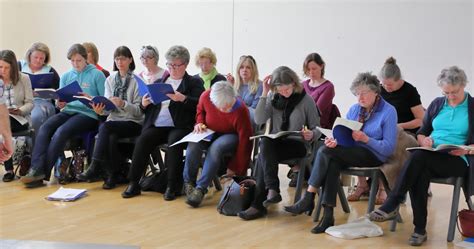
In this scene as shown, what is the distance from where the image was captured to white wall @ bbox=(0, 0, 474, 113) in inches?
276

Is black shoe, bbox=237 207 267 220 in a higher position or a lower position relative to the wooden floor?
higher

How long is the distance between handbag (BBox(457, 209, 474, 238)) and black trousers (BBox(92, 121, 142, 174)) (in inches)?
104

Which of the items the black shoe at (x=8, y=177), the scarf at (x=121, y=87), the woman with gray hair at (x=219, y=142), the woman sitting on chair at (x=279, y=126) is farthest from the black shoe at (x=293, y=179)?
the black shoe at (x=8, y=177)

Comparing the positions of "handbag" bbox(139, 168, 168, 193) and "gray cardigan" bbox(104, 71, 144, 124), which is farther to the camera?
"gray cardigan" bbox(104, 71, 144, 124)

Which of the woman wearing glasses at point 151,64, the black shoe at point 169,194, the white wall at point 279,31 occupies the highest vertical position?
the white wall at point 279,31

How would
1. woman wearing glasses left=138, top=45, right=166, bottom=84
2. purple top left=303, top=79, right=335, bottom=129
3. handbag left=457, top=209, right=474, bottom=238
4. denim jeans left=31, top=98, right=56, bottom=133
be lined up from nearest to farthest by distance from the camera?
handbag left=457, top=209, right=474, bottom=238, purple top left=303, top=79, right=335, bottom=129, woman wearing glasses left=138, top=45, right=166, bottom=84, denim jeans left=31, top=98, right=56, bottom=133

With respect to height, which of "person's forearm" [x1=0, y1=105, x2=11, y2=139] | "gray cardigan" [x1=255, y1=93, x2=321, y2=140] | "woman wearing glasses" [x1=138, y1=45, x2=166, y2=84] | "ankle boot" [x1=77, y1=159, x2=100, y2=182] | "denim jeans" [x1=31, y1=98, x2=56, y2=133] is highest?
"woman wearing glasses" [x1=138, y1=45, x2=166, y2=84]

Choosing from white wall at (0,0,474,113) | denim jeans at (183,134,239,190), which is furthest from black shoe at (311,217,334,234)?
white wall at (0,0,474,113)

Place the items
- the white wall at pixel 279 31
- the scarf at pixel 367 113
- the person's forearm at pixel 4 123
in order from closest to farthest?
1. the person's forearm at pixel 4 123
2. the scarf at pixel 367 113
3. the white wall at pixel 279 31

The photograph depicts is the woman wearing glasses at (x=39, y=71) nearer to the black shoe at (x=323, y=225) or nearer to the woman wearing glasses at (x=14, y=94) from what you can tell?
the woman wearing glasses at (x=14, y=94)

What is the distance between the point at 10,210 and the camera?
4.43 meters

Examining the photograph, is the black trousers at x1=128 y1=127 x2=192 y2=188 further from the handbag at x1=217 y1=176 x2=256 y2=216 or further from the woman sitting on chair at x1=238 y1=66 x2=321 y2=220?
the woman sitting on chair at x1=238 y1=66 x2=321 y2=220

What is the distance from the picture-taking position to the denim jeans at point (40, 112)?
5.74 m

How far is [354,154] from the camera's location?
4027mm
